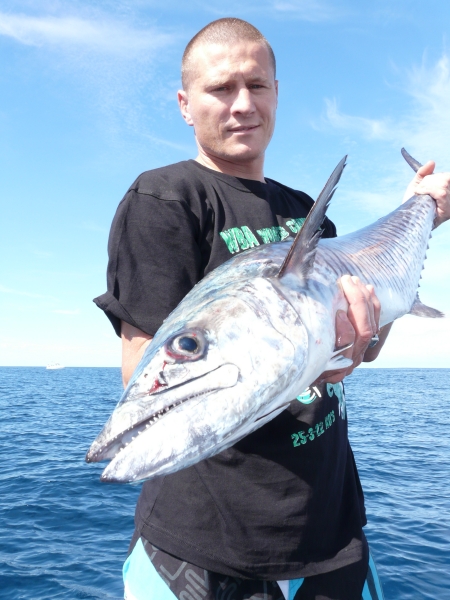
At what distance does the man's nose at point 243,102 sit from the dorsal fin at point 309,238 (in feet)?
2.42

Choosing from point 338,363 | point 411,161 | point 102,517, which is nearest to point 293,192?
point 338,363

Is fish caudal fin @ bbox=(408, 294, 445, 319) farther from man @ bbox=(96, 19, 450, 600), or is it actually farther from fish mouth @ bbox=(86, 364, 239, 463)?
fish mouth @ bbox=(86, 364, 239, 463)

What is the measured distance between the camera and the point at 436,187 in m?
3.68

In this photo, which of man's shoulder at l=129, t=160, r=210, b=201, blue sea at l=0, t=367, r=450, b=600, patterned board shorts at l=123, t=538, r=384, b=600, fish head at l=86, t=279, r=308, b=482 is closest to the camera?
fish head at l=86, t=279, r=308, b=482

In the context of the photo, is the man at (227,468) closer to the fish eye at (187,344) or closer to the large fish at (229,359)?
the large fish at (229,359)

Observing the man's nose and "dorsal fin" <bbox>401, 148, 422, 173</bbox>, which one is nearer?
the man's nose

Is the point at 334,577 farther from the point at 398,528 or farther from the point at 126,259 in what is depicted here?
the point at 398,528

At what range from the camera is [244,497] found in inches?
81.0

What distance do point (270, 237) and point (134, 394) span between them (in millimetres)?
1288

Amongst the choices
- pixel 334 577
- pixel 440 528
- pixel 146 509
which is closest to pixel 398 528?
pixel 440 528

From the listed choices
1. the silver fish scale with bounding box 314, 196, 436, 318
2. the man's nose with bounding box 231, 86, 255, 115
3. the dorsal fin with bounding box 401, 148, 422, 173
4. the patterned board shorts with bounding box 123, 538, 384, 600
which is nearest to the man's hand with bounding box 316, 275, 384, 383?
the silver fish scale with bounding box 314, 196, 436, 318

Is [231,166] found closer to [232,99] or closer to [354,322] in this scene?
[232,99]

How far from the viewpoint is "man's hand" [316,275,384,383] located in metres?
1.97

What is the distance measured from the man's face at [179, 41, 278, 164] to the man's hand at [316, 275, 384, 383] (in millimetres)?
1055
